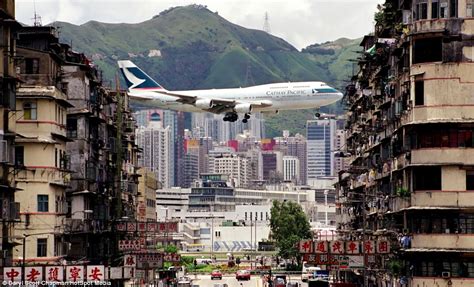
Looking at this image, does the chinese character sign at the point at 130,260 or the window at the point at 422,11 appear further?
the chinese character sign at the point at 130,260

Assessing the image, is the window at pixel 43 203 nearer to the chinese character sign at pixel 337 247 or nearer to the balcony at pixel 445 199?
the chinese character sign at pixel 337 247

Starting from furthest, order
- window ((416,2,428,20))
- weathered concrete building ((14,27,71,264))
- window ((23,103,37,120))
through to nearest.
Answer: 1. window ((23,103,37,120))
2. weathered concrete building ((14,27,71,264))
3. window ((416,2,428,20))

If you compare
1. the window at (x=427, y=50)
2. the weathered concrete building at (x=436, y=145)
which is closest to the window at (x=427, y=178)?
the weathered concrete building at (x=436, y=145)

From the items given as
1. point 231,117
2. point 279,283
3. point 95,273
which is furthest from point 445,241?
point 231,117

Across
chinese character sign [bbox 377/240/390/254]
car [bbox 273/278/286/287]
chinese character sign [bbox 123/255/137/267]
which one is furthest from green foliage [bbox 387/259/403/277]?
car [bbox 273/278/286/287]

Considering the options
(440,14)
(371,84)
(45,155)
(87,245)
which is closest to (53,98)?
(45,155)

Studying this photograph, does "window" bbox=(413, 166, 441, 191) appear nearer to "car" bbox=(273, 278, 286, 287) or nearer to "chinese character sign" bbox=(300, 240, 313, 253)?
"chinese character sign" bbox=(300, 240, 313, 253)
